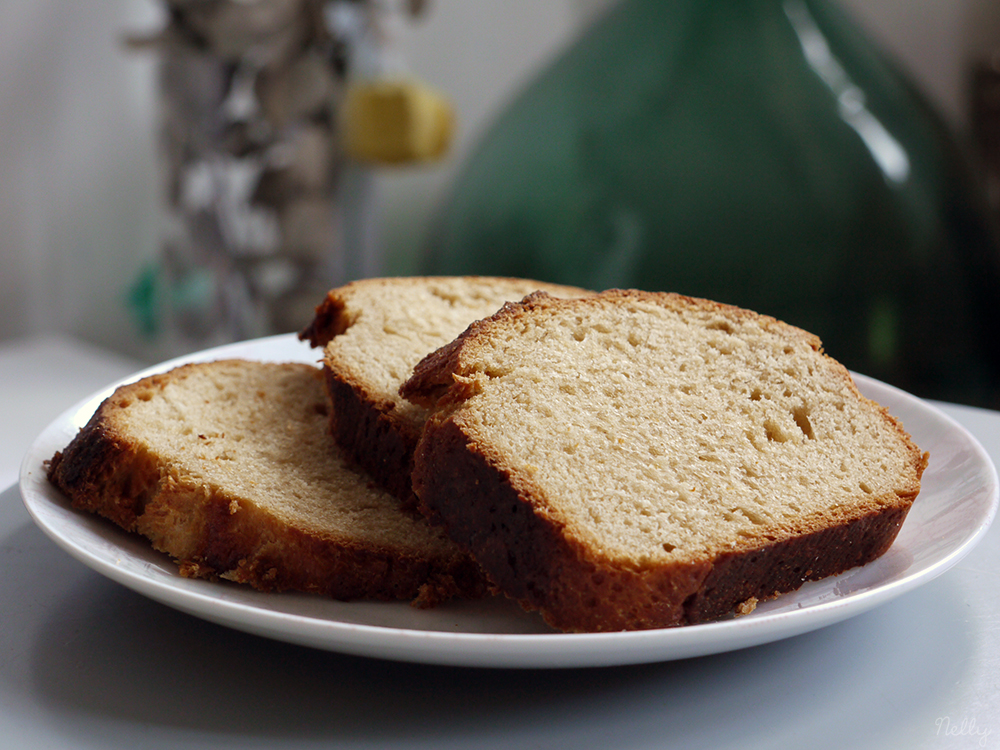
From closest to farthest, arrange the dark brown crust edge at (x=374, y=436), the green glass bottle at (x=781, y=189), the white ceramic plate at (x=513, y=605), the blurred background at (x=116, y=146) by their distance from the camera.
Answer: the white ceramic plate at (x=513, y=605)
the dark brown crust edge at (x=374, y=436)
the green glass bottle at (x=781, y=189)
the blurred background at (x=116, y=146)

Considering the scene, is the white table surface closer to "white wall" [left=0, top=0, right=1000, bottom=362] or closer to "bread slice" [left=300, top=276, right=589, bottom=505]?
"bread slice" [left=300, top=276, right=589, bottom=505]

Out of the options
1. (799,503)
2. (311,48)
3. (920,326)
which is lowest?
(920,326)

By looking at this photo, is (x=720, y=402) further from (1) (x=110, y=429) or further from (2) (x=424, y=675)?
(1) (x=110, y=429)

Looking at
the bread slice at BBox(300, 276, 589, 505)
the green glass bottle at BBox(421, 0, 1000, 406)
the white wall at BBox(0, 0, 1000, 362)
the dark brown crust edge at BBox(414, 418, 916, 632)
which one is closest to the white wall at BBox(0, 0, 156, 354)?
the white wall at BBox(0, 0, 1000, 362)

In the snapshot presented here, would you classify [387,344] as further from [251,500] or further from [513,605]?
[513,605]

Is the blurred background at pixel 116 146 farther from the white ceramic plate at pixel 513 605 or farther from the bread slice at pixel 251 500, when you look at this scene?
the white ceramic plate at pixel 513 605

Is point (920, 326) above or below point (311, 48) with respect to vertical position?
below

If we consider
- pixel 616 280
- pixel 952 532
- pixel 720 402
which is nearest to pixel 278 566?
pixel 720 402

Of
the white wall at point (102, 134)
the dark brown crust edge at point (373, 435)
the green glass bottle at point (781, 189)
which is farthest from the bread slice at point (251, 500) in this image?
the white wall at point (102, 134)
